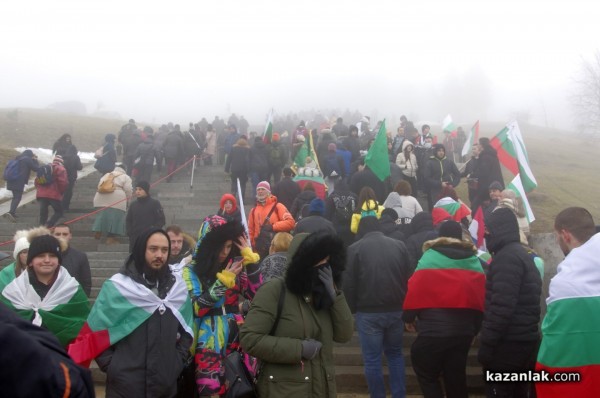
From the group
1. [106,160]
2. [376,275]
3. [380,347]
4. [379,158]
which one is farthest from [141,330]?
[106,160]

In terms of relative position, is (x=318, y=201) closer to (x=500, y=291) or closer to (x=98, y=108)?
(x=500, y=291)

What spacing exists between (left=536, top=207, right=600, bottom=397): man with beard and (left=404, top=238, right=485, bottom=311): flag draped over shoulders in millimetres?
1930

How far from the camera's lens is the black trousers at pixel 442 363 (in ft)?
18.5

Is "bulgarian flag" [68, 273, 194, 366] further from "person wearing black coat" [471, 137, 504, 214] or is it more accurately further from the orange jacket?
"person wearing black coat" [471, 137, 504, 214]

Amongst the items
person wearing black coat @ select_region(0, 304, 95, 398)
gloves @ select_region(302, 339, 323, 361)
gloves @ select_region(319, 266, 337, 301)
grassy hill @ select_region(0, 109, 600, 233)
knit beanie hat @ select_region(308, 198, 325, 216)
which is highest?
person wearing black coat @ select_region(0, 304, 95, 398)

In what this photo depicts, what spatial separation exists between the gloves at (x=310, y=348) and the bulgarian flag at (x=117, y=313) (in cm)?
123

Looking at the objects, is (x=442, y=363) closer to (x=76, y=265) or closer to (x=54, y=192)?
A: (x=76, y=265)

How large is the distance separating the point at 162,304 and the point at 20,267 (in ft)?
7.36

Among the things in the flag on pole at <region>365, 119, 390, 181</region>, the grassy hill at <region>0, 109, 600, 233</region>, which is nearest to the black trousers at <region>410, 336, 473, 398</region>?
the flag on pole at <region>365, 119, 390, 181</region>

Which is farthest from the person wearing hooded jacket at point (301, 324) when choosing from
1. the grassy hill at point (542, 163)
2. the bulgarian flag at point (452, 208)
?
the grassy hill at point (542, 163)

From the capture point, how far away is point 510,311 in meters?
5.09

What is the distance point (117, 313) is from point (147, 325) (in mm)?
256

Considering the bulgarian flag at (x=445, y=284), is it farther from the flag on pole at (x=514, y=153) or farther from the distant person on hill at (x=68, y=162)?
the distant person on hill at (x=68, y=162)

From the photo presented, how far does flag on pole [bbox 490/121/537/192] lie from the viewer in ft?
42.4
